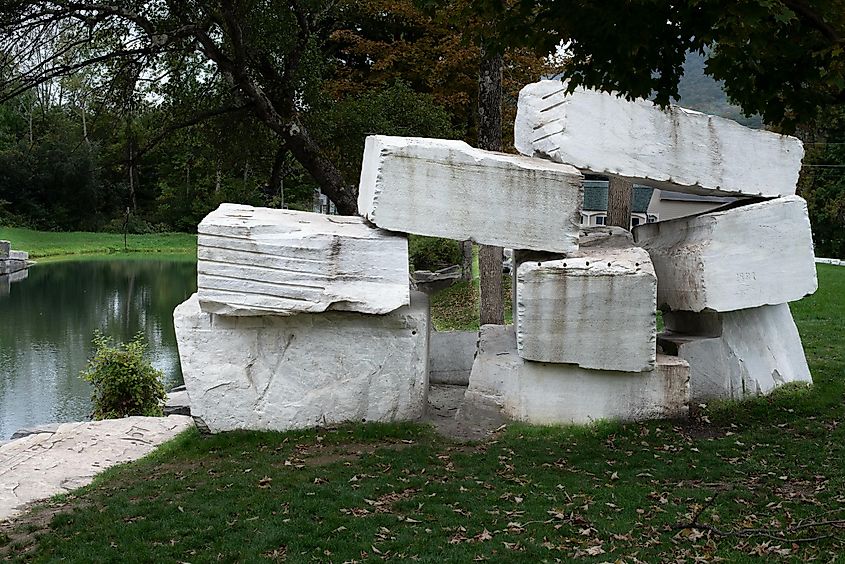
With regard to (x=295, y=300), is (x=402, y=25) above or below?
above

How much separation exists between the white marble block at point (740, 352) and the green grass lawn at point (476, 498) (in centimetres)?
46

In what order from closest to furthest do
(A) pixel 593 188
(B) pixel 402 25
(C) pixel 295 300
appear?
(C) pixel 295 300 < (B) pixel 402 25 < (A) pixel 593 188

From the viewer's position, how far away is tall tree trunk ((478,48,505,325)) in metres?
12.4

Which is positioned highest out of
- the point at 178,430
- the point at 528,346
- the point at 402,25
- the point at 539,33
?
the point at 402,25

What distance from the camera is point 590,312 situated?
8.03 metres

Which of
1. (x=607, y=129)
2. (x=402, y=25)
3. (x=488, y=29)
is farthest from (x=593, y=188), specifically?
(x=488, y=29)

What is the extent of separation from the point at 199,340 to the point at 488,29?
3699mm

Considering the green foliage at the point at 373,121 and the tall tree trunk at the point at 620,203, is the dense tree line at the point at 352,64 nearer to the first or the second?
the green foliage at the point at 373,121

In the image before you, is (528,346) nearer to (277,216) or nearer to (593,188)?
(277,216)

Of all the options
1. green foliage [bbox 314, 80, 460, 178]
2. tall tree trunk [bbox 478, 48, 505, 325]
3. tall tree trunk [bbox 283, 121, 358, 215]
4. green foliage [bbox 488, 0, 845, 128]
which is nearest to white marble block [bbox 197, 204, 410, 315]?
green foliage [bbox 488, 0, 845, 128]

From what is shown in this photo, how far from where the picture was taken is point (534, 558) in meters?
5.34

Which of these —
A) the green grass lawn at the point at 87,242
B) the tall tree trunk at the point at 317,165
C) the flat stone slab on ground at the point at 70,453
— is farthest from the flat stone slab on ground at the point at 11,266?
the flat stone slab on ground at the point at 70,453

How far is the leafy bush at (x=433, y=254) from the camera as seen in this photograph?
969 inches

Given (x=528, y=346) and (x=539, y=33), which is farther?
(x=528, y=346)
